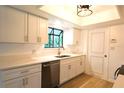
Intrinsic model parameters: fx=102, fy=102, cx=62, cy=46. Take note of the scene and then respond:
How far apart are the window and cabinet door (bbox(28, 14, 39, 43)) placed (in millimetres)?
1009

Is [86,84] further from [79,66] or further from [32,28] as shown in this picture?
[32,28]

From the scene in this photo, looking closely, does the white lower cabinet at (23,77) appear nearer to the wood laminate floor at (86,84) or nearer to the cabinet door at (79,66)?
the wood laminate floor at (86,84)

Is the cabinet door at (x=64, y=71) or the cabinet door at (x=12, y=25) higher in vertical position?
the cabinet door at (x=12, y=25)

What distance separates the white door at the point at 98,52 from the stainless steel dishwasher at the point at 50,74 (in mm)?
1944

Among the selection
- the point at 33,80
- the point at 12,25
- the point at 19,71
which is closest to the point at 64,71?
the point at 33,80

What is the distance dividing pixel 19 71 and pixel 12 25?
957 millimetres

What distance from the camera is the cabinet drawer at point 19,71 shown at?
177 centimetres

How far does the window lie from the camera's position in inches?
147

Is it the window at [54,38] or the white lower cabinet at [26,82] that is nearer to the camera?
the white lower cabinet at [26,82]

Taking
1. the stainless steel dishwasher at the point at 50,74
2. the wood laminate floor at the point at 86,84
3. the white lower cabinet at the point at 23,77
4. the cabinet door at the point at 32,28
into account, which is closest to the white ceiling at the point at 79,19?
the cabinet door at the point at 32,28

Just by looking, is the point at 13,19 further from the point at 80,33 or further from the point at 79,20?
the point at 80,33

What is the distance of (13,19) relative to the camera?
215 centimetres

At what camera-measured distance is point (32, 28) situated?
256 cm
